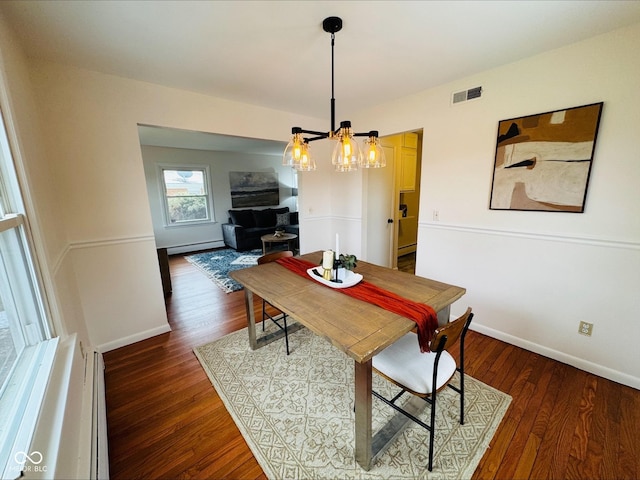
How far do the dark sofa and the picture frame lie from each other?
4255 millimetres

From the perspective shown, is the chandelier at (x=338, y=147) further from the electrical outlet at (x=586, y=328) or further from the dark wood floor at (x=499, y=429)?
the electrical outlet at (x=586, y=328)

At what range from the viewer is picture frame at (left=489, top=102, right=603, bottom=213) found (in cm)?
182

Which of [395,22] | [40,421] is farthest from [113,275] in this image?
Answer: [395,22]

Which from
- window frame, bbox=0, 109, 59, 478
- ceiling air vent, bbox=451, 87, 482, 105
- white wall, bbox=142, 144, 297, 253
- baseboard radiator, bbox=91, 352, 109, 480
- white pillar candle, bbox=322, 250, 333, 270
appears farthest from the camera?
white wall, bbox=142, 144, 297, 253

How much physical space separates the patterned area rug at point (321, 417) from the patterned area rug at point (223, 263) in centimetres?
175

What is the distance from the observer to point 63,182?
199cm

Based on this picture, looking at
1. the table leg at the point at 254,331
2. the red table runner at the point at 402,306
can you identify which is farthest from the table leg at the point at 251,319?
the red table runner at the point at 402,306

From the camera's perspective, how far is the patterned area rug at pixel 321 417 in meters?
1.34

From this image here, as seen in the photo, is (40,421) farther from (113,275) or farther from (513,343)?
(513,343)

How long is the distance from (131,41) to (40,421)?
2.10 meters

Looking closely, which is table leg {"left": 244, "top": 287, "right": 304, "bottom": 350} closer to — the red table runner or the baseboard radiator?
the red table runner

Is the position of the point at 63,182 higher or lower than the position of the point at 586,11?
lower

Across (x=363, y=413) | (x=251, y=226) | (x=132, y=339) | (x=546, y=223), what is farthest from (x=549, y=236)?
(x=251, y=226)

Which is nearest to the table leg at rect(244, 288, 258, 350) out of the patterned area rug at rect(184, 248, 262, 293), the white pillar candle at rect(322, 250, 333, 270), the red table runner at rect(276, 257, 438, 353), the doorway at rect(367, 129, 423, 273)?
the white pillar candle at rect(322, 250, 333, 270)
